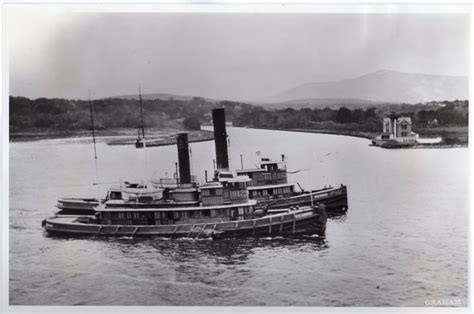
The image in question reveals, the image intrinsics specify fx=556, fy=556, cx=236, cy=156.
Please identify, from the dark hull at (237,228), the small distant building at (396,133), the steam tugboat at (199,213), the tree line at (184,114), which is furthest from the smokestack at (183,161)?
the small distant building at (396,133)

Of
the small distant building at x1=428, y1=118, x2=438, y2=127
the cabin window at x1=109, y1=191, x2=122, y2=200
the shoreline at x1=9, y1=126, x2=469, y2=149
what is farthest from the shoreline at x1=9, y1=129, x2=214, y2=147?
the small distant building at x1=428, y1=118, x2=438, y2=127

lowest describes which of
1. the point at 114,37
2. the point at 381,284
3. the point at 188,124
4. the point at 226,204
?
the point at 381,284

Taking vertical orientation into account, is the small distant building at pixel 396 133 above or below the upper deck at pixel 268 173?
above

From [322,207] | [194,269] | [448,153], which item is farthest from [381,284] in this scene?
[194,269]

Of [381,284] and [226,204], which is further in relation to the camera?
[226,204]

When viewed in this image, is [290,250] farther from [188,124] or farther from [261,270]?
[188,124]

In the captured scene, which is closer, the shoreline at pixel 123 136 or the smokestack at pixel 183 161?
the shoreline at pixel 123 136

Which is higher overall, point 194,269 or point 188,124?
point 188,124

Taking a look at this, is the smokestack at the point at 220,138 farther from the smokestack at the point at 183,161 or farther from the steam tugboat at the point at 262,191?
the smokestack at the point at 183,161
